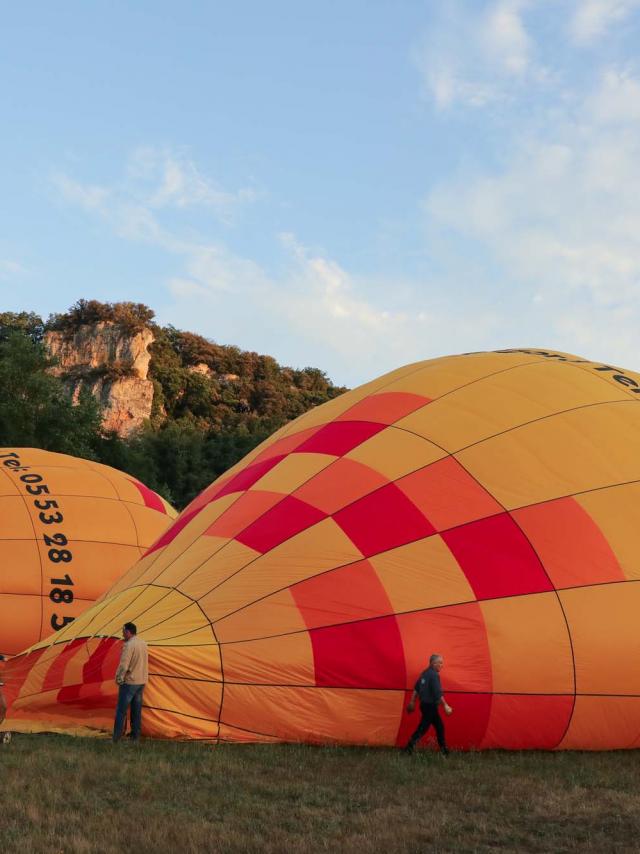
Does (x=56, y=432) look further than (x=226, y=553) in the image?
Yes

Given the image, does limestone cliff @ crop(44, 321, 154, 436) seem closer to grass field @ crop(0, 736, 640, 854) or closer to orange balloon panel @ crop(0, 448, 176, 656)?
orange balloon panel @ crop(0, 448, 176, 656)

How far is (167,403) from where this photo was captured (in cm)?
4825

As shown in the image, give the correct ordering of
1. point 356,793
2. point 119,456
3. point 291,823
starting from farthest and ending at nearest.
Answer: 1. point 119,456
2. point 356,793
3. point 291,823

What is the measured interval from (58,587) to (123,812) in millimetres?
5873

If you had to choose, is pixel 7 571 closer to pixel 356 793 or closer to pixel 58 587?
pixel 58 587

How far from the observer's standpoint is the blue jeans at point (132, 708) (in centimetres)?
564

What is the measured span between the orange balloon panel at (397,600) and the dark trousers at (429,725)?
101mm

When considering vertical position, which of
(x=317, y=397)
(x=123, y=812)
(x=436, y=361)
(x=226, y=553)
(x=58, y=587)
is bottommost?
(x=123, y=812)

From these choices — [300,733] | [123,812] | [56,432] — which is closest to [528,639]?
[300,733]

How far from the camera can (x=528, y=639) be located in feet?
19.4

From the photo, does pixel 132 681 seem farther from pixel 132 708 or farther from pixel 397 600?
pixel 397 600

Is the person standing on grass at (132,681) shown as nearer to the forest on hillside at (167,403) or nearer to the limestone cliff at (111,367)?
the forest on hillside at (167,403)

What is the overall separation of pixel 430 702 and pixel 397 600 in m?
0.71

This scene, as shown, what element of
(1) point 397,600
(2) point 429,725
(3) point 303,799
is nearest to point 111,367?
(1) point 397,600
